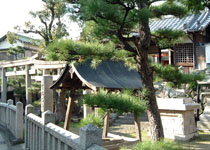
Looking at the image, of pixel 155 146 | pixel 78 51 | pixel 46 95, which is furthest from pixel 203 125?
pixel 78 51

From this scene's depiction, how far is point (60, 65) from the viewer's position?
437 inches

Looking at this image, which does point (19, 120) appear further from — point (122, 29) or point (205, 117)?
point (205, 117)

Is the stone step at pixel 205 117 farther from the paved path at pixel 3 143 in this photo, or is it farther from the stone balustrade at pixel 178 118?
the paved path at pixel 3 143

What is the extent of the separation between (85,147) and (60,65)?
28.2 ft

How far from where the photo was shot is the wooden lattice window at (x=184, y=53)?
1486 centimetres

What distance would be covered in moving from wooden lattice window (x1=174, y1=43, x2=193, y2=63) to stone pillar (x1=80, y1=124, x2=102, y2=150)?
521 inches

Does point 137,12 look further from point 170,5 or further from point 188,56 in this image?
point 188,56

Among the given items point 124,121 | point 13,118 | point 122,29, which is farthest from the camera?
point 124,121

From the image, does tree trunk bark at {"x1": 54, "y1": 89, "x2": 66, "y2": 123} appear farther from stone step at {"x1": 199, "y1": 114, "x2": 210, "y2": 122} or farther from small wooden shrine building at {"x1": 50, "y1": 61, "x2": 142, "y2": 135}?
stone step at {"x1": 199, "y1": 114, "x2": 210, "y2": 122}

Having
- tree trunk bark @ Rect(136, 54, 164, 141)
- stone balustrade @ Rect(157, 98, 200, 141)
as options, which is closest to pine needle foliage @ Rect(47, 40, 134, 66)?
tree trunk bark @ Rect(136, 54, 164, 141)

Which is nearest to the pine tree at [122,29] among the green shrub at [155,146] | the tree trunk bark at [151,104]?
the tree trunk bark at [151,104]

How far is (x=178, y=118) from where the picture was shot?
26.0 feet

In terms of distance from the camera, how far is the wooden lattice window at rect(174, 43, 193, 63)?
14.9 m

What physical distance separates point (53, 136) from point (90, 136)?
1.88m
